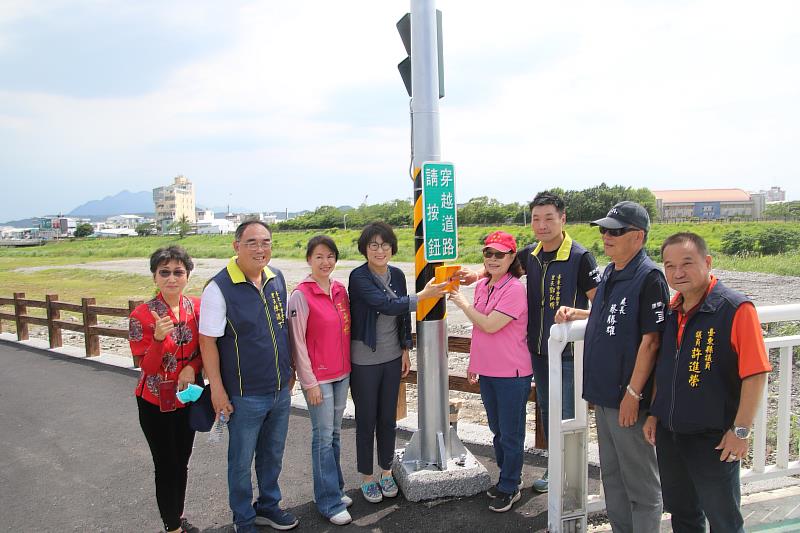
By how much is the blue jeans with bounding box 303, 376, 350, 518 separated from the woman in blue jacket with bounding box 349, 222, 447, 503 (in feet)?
0.65

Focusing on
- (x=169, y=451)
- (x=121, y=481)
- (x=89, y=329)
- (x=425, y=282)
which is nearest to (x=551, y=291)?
(x=425, y=282)

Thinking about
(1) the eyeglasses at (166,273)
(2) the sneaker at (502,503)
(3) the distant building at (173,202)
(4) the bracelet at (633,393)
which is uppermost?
(3) the distant building at (173,202)

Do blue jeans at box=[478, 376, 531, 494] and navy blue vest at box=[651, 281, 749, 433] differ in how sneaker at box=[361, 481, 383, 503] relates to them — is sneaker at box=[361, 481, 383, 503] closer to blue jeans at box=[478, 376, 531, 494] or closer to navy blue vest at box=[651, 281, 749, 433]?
blue jeans at box=[478, 376, 531, 494]

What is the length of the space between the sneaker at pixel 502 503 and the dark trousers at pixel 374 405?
2.49ft

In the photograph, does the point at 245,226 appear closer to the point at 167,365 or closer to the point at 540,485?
A: the point at 167,365

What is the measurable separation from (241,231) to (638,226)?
212 centimetres

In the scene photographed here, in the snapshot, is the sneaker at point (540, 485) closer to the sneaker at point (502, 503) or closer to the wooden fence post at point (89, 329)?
the sneaker at point (502, 503)

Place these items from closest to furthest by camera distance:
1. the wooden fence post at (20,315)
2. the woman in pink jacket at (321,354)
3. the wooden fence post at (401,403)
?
the woman in pink jacket at (321,354) < the wooden fence post at (401,403) < the wooden fence post at (20,315)

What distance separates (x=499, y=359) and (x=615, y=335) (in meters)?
0.97

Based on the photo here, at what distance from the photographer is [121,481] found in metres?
4.09

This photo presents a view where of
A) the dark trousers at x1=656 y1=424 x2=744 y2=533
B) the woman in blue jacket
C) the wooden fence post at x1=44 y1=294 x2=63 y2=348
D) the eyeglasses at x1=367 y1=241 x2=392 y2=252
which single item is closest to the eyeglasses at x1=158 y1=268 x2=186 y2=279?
the woman in blue jacket

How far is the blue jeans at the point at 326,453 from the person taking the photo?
337 centimetres

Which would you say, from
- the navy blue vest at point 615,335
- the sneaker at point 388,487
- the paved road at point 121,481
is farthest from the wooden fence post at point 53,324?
the navy blue vest at point 615,335

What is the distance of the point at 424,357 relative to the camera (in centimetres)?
365
